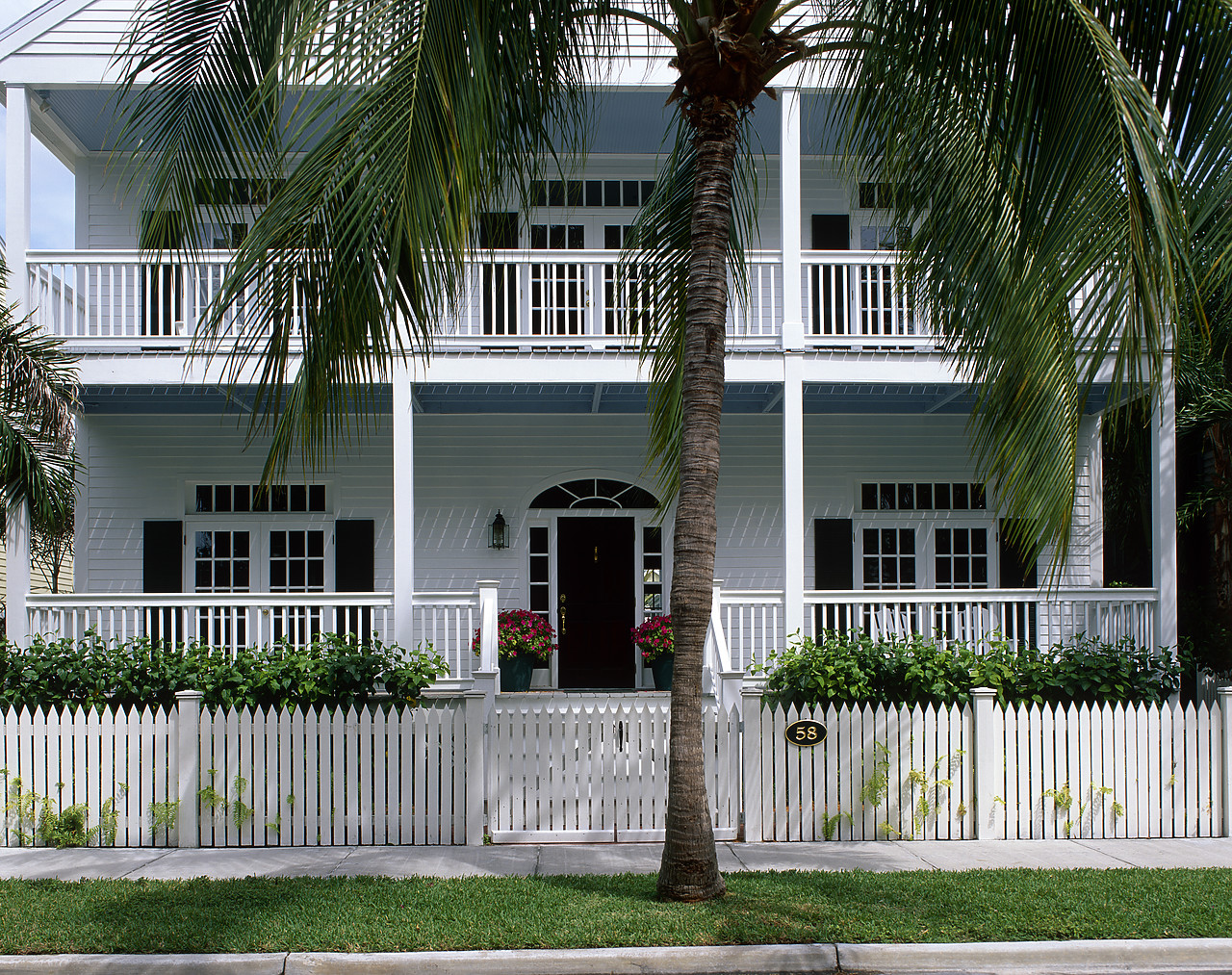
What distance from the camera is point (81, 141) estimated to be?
12289mm

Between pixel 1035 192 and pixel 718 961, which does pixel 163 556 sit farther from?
pixel 1035 192

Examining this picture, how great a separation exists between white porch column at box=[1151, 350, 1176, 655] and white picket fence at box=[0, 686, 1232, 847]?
133 inches

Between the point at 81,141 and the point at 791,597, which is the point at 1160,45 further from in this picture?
the point at 81,141

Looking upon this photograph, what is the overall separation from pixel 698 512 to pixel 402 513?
5534 millimetres

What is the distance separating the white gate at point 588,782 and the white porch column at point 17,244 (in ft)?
19.3

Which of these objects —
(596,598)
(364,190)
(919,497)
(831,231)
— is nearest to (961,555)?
(919,497)

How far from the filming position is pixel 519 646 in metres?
11.9

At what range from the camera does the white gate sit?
7.06m

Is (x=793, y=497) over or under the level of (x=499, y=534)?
over

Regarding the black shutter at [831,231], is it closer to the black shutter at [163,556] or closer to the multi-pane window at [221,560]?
the multi-pane window at [221,560]

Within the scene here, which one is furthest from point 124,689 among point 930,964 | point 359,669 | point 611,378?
point 930,964

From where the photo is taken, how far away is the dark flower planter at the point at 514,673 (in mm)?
11875

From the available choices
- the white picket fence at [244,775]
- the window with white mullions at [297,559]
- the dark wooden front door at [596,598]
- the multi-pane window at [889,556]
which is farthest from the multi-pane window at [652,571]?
the white picket fence at [244,775]

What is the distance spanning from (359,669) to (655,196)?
4.40m
